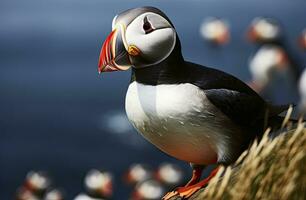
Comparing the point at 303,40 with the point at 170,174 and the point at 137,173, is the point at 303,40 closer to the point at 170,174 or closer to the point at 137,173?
the point at 170,174

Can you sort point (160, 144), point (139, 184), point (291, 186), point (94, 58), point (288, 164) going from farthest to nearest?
point (139, 184) → point (94, 58) → point (160, 144) → point (288, 164) → point (291, 186)

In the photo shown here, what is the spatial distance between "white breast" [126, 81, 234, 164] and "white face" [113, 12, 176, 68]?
8cm

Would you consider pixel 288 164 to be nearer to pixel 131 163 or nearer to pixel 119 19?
pixel 119 19

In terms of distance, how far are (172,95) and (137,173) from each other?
9.84 ft

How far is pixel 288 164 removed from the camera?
2111 mm

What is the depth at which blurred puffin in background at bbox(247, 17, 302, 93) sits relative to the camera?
4.85 m

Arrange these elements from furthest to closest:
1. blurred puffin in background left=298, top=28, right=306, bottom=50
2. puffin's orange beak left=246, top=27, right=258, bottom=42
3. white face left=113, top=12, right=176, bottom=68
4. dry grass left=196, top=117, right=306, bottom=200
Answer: puffin's orange beak left=246, top=27, right=258, bottom=42 < blurred puffin in background left=298, top=28, right=306, bottom=50 < white face left=113, top=12, right=176, bottom=68 < dry grass left=196, top=117, right=306, bottom=200

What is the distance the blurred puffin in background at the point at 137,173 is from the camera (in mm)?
5145

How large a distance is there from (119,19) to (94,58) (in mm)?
2677

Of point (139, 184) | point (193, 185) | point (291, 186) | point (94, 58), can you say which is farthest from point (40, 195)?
point (291, 186)

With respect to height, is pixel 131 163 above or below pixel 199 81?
below

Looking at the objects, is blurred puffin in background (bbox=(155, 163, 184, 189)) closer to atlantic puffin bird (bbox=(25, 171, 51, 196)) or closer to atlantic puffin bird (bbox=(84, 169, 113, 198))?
atlantic puffin bird (bbox=(84, 169, 113, 198))

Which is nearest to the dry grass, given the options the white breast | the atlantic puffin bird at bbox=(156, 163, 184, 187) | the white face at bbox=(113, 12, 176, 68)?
the white breast

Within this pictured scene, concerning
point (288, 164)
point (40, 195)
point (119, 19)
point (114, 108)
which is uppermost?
point (119, 19)
